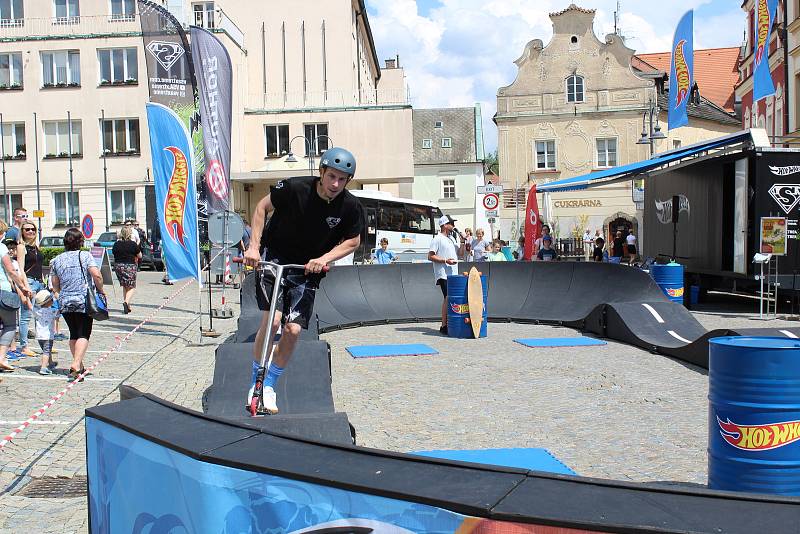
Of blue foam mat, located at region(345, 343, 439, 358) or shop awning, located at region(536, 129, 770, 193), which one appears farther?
shop awning, located at region(536, 129, 770, 193)

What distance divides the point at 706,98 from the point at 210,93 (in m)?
56.3

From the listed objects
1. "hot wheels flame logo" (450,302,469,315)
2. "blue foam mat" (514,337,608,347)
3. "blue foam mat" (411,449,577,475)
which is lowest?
"blue foam mat" (514,337,608,347)

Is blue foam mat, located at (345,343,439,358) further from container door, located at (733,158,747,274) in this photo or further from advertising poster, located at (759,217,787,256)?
container door, located at (733,158,747,274)

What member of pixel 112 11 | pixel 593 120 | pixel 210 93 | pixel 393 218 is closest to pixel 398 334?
pixel 210 93

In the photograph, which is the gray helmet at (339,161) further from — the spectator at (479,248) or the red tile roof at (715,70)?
the red tile roof at (715,70)

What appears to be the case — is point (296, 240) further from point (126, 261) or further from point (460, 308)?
point (126, 261)

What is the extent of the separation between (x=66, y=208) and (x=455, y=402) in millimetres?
36358

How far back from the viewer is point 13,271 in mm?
9453

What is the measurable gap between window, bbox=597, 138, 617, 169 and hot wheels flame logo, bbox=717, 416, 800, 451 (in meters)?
51.0

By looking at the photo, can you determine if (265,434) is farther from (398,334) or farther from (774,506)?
(398,334)

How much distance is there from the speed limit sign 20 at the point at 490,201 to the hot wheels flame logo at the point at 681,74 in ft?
18.6

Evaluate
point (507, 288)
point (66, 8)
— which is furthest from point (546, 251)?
point (66, 8)

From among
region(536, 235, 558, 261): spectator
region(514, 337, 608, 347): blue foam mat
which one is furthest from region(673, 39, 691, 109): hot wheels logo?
region(514, 337, 608, 347): blue foam mat

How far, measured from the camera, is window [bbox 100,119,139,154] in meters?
39.2
